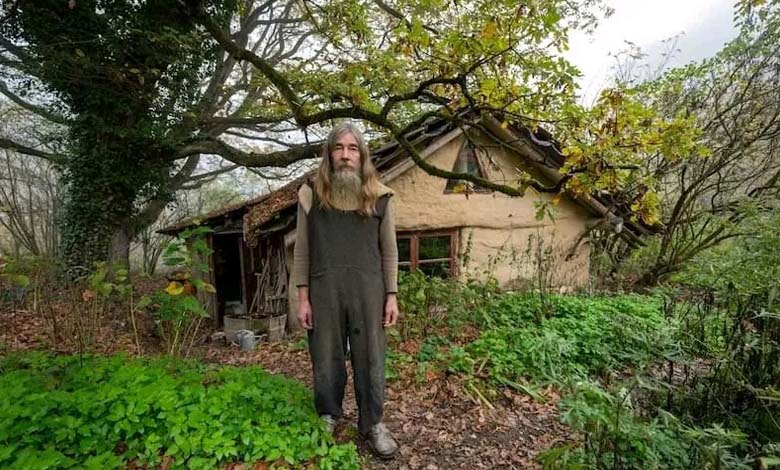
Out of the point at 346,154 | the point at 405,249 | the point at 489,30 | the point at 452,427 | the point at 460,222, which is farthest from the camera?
the point at 460,222

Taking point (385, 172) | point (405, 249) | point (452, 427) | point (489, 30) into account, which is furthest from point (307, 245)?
point (405, 249)

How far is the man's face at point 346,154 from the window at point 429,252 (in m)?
5.26

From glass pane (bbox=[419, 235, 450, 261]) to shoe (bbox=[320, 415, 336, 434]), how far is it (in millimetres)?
5554

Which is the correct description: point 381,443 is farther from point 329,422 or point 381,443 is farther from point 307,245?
point 307,245

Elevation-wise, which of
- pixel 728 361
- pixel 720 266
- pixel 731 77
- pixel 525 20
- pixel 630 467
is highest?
pixel 731 77

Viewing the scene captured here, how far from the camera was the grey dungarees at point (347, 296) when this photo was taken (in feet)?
8.68

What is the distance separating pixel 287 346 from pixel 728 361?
525 centimetres

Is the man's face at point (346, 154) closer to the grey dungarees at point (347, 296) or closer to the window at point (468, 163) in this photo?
the grey dungarees at point (347, 296)

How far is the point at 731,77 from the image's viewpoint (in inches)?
324

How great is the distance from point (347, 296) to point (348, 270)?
180 mm

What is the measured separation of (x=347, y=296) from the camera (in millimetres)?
2650

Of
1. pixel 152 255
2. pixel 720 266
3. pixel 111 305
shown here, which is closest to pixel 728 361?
pixel 720 266

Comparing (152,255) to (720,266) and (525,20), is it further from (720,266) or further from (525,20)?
(720,266)

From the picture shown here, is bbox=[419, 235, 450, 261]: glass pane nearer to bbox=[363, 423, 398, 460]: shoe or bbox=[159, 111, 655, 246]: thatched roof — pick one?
bbox=[159, 111, 655, 246]: thatched roof
